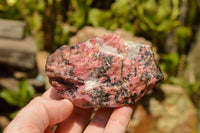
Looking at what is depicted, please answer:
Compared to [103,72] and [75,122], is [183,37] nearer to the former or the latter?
[103,72]

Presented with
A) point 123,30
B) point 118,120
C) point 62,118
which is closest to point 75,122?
point 62,118

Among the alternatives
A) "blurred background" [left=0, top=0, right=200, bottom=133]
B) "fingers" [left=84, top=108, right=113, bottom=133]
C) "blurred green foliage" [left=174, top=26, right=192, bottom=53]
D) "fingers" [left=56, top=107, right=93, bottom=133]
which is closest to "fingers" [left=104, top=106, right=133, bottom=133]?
"fingers" [left=84, top=108, right=113, bottom=133]

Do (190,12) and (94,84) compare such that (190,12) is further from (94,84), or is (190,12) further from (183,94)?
(94,84)

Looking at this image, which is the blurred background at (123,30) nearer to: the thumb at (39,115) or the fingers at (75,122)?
the fingers at (75,122)

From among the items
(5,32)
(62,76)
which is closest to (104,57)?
(62,76)

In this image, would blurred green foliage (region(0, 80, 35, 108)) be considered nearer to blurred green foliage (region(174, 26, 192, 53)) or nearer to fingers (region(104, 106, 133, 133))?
fingers (region(104, 106, 133, 133))

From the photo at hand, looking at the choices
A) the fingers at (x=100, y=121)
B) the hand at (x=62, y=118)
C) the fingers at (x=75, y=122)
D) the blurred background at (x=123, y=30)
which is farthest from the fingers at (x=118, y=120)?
the blurred background at (x=123, y=30)
